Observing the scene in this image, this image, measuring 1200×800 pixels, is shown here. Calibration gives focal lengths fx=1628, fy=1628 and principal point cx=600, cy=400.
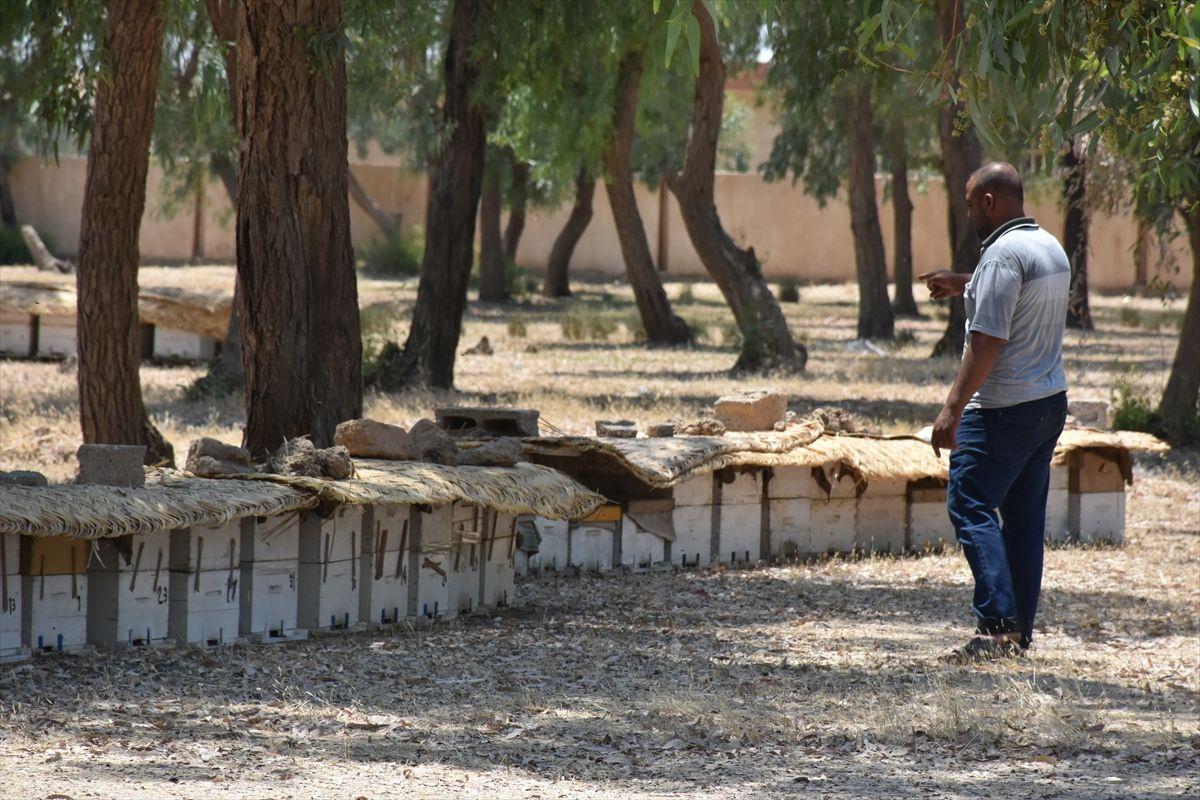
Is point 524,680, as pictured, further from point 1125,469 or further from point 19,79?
point 19,79

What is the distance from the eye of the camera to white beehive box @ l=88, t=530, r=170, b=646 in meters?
5.79

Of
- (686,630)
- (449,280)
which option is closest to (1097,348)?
(449,280)

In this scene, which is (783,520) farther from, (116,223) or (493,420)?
(116,223)

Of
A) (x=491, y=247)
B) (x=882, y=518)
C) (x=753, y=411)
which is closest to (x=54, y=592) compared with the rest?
(x=753, y=411)

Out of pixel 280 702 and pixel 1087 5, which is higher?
pixel 1087 5

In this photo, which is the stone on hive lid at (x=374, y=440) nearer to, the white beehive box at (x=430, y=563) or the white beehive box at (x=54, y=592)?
the white beehive box at (x=430, y=563)

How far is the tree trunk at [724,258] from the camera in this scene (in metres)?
16.6

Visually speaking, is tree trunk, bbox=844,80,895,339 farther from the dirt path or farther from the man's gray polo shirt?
the man's gray polo shirt

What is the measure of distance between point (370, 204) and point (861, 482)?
2735 centimetres

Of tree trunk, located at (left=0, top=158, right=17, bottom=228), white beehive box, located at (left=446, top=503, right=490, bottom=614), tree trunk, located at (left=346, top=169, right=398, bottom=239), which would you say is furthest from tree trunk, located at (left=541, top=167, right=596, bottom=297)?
white beehive box, located at (left=446, top=503, right=490, bottom=614)

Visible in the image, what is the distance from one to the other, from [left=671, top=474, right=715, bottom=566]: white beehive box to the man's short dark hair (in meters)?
2.47

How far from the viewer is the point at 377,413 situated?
41.0 feet

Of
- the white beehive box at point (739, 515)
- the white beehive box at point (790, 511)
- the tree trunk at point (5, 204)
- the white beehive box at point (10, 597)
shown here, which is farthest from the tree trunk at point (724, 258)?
the tree trunk at point (5, 204)

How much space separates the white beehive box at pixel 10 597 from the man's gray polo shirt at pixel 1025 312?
11.3 feet
